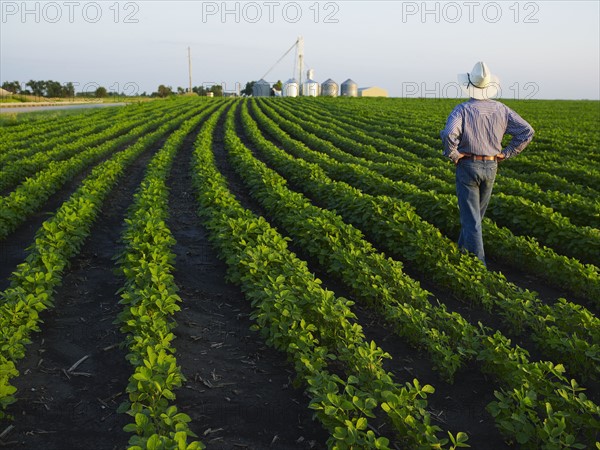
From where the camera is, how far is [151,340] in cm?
384

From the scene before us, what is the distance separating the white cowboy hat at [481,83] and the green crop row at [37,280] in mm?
5050

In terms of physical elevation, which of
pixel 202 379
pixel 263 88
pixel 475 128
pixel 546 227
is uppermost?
pixel 263 88

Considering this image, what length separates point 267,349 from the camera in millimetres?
4418

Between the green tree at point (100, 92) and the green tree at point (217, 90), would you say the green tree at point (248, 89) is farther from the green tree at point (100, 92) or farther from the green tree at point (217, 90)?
the green tree at point (100, 92)

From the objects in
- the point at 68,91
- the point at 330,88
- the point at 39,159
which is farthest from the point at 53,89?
the point at 39,159

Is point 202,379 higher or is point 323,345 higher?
point 323,345

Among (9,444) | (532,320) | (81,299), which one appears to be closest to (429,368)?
(532,320)

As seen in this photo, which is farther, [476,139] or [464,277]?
[476,139]

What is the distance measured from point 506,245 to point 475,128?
1.63m

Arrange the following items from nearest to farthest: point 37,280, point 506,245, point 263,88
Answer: point 37,280
point 506,245
point 263,88

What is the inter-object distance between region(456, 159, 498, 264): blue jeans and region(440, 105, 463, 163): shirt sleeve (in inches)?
11.5

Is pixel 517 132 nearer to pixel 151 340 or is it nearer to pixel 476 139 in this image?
pixel 476 139

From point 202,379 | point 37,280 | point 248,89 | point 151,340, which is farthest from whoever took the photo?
point 248,89

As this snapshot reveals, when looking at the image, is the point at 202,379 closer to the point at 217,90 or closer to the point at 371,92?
the point at 371,92
